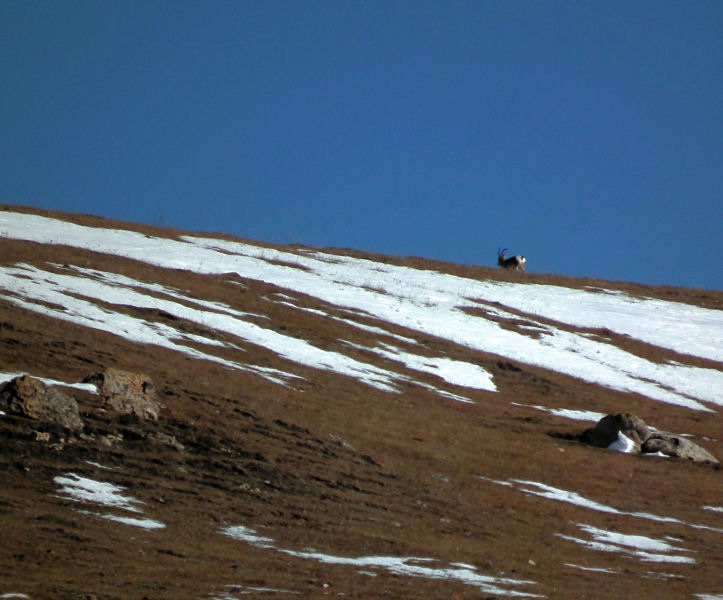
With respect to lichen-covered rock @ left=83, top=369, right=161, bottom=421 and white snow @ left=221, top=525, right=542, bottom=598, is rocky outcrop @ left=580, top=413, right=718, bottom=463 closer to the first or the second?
white snow @ left=221, top=525, right=542, bottom=598

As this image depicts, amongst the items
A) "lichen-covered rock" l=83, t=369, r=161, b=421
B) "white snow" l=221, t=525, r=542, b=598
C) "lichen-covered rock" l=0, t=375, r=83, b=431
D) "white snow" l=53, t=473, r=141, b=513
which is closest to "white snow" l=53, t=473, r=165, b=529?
"white snow" l=53, t=473, r=141, b=513

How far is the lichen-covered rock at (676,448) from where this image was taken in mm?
24281

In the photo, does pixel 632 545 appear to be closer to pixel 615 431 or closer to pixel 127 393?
pixel 615 431

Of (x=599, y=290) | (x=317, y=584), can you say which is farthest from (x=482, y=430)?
(x=599, y=290)

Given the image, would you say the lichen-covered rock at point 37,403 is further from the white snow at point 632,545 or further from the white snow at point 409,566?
the white snow at point 632,545

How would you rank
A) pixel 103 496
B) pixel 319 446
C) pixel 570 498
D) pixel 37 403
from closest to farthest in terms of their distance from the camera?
1. pixel 103 496
2. pixel 37 403
3. pixel 319 446
4. pixel 570 498

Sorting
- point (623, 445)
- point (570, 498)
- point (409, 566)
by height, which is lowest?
point (409, 566)

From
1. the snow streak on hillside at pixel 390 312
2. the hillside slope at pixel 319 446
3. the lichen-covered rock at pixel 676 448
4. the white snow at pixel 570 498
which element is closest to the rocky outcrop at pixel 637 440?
the lichen-covered rock at pixel 676 448

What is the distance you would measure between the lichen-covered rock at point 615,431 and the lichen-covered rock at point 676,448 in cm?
24

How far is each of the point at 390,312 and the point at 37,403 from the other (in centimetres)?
2348

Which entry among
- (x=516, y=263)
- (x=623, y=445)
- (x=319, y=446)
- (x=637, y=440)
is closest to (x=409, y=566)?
(x=319, y=446)

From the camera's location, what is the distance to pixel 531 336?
37.7m

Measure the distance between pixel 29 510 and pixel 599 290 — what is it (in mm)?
47045

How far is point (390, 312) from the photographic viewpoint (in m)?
36.1
